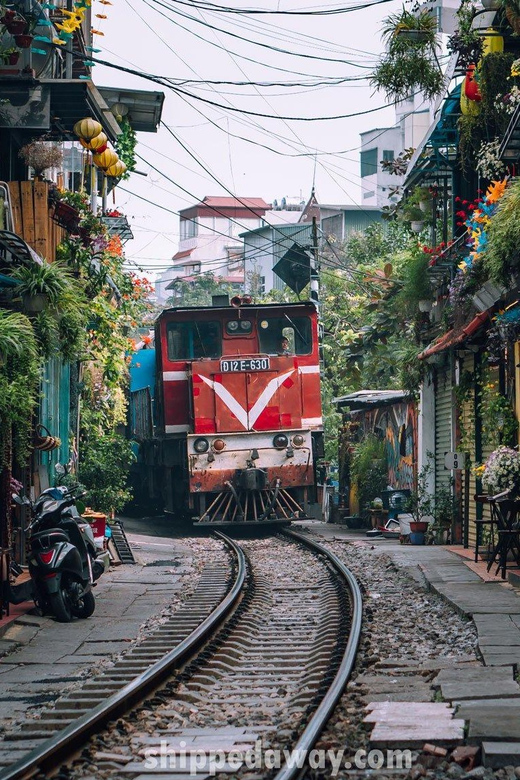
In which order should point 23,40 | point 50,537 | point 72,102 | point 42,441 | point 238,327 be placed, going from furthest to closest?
point 238,327 → point 72,102 → point 42,441 → point 23,40 → point 50,537

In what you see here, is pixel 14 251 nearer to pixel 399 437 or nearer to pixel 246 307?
pixel 246 307

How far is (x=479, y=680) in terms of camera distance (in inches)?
277

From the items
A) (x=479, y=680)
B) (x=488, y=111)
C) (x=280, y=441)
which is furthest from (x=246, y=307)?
(x=479, y=680)

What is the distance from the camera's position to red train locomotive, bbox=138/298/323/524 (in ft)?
65.0

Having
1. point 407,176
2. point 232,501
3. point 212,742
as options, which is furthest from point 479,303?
point 212,742

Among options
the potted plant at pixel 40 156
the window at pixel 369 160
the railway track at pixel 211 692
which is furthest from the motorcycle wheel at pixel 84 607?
the window at pixel 369 160

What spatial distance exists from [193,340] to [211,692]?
45.1ft

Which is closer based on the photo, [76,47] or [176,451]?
[76,47]

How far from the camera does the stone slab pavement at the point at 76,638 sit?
25.4ft

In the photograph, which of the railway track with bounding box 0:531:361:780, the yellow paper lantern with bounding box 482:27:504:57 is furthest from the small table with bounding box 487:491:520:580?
the yellow paper lantern with bounding box 482:27:504:57

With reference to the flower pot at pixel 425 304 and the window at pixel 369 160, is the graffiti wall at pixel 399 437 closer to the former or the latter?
the flower pot at pixel 425 304

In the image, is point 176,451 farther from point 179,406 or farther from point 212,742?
point 212,742

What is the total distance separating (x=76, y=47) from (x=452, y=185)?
262 inches

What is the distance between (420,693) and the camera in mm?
6945
